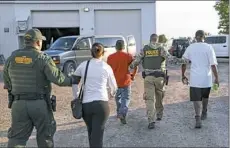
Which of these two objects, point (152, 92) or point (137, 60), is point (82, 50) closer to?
point (137, 60)

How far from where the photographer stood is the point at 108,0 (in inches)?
1154

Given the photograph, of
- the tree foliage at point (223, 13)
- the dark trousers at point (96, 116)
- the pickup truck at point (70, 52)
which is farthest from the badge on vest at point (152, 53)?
the tree foliage at point (223, 13)

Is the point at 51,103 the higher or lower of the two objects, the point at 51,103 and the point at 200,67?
the lower

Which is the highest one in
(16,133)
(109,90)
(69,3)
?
(69,3)

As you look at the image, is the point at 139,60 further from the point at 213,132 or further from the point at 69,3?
the point at 69,3

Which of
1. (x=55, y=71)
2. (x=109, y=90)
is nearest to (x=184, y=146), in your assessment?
(x=109, y=90)

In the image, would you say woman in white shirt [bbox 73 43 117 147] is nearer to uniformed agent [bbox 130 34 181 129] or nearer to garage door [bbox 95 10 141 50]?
uniformed agent [bbox 130 34 181 129]

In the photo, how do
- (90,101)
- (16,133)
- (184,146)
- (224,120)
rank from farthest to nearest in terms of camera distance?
(224,120) → (184,146) → (90,101) → (16,133)

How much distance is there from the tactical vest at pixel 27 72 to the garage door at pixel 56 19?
24628 mm

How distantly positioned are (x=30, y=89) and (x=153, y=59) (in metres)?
3.28

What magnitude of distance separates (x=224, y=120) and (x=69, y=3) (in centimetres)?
2249

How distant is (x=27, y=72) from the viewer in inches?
204

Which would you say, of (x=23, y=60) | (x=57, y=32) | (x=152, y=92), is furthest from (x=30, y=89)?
(x=57, y=32)

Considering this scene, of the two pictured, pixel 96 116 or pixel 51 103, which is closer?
pixel 51 103
